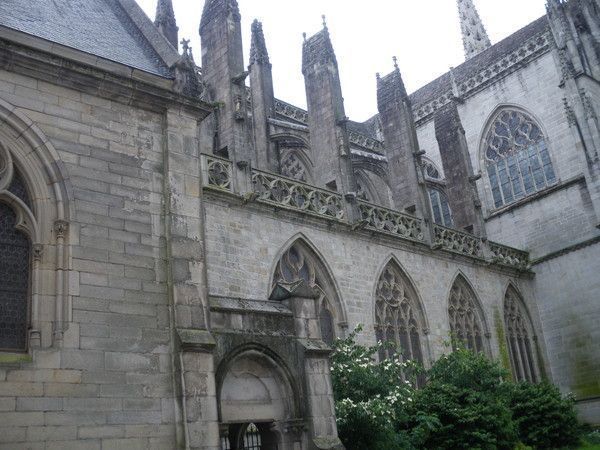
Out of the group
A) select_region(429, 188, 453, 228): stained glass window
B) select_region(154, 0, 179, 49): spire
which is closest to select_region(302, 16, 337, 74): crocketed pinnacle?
select_region(154, 0, 179, 49): spire

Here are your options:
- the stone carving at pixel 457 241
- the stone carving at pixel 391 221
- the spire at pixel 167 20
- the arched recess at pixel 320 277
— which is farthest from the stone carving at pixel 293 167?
the arched recess at pixel 320 277

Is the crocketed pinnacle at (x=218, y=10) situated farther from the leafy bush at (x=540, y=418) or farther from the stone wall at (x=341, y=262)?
the leafy bush at (x=540, y=418)

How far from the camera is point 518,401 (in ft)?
→ 52.1

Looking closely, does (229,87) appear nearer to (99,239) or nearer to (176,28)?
(176,28)

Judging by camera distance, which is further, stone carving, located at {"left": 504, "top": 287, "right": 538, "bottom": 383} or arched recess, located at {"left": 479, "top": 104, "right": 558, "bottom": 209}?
arched recess, located at {"left": 479, "top": 104, "right": 558, "bottom": 209}

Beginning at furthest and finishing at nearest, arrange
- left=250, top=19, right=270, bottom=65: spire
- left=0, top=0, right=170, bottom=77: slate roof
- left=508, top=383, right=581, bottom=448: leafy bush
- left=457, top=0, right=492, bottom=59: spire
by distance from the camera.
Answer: left=457, top=0, right=492, bottom=59: spire → left=250, top=19, right=270, bottom=65: spire → left=508, top=383, right=581, bottom=448: leafy bush → left=0, top=0, right=170, bottom=77: slate roof

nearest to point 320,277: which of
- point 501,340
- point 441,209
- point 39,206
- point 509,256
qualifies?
point 501,340

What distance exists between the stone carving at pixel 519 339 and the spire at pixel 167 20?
40.0 feet

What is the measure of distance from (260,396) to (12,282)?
10.7ft

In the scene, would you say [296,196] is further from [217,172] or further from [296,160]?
[296,160]

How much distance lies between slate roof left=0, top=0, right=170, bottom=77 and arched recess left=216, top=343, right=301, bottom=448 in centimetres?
418

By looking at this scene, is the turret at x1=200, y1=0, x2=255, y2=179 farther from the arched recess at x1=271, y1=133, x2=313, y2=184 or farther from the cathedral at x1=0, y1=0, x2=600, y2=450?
the arched recess at x1=271, y1=133, x2=313, y2=184

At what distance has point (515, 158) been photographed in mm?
26266

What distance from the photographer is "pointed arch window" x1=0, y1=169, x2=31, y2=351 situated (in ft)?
24.4
